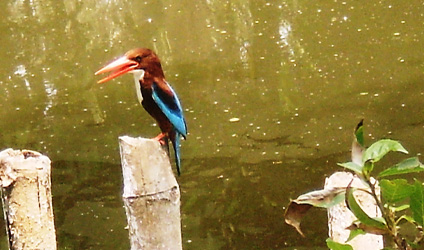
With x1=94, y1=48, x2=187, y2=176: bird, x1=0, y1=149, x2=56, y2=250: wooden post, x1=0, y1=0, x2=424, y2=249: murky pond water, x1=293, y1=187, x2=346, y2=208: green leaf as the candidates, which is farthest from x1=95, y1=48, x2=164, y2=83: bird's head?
x1=0, y1=0, x2=424, y2=249: murky pond water

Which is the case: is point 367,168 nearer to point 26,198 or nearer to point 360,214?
point 360,214

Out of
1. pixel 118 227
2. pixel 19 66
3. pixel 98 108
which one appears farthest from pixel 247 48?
pixel 118 227

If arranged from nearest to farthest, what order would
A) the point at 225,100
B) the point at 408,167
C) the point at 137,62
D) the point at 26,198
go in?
the point at 408,167
the point at 26,198
the point at 137,62
the point at 225,100

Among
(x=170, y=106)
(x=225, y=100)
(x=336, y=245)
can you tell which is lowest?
(x=336, y=245)

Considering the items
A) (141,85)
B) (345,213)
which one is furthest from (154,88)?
(345,213)

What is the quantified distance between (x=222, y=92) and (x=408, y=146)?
1400 mm

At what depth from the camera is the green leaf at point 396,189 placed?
0.57 m

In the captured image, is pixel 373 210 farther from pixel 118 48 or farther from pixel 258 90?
pixel 118 48

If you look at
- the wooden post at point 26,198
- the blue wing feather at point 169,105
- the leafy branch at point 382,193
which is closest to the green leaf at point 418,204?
the leafy branch at point 382,193

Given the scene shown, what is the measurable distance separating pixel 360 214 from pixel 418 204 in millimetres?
46

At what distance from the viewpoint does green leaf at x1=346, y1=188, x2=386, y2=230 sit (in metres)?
0.57

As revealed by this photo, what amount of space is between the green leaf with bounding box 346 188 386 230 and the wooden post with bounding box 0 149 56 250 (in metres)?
1.05

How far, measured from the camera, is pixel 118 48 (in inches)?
239

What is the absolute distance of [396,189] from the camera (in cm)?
58
